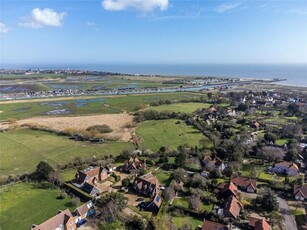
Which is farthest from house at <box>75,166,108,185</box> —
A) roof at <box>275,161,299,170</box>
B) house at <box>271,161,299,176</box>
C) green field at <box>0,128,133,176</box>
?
roof at <box>275,161,299,170</box>

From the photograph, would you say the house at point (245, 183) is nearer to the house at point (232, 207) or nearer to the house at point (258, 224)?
the house at point (232, 207)

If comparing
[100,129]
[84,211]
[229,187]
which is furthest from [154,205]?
[100,129]

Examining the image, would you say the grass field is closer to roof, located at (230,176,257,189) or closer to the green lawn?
the green lawn

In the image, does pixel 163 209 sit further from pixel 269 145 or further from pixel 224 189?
pixel 269 145

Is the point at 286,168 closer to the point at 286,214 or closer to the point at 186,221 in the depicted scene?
the point at 286,214

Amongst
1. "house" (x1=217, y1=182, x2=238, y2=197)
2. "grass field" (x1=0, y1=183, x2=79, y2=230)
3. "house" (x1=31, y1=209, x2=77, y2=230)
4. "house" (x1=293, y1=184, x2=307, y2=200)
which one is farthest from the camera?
"house" (x1=293, y1=184, x2=307, y2=200)

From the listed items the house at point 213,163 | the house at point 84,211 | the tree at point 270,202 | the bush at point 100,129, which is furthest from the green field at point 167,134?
the tree at point 270,202
